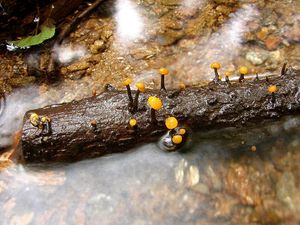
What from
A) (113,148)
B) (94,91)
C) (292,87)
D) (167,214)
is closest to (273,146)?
(292,87)

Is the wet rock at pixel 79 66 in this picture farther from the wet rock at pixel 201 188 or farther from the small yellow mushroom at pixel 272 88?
the small yellow mushroom at pixel 272 88

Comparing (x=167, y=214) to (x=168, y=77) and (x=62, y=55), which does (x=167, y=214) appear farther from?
(x=62, y=55)

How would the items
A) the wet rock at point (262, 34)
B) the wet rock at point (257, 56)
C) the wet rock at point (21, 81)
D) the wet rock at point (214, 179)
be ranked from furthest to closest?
the wet rock at point (262, 34), the wet rock at point (257, 56), the wet rock at point (21, 81), the wet rock at point (214, 179)

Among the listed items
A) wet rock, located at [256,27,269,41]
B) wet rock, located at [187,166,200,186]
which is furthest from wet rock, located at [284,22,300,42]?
wet rock, located at [187,166,200,186]

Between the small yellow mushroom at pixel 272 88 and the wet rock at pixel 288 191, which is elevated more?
the small yellow mushroom at pixel 272 88

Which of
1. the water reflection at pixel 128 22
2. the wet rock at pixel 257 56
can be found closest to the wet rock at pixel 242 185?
the wet rock at pixel 257 56

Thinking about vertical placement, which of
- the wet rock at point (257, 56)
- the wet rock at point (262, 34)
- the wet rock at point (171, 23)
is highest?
the wet rock at point (171, 23)
